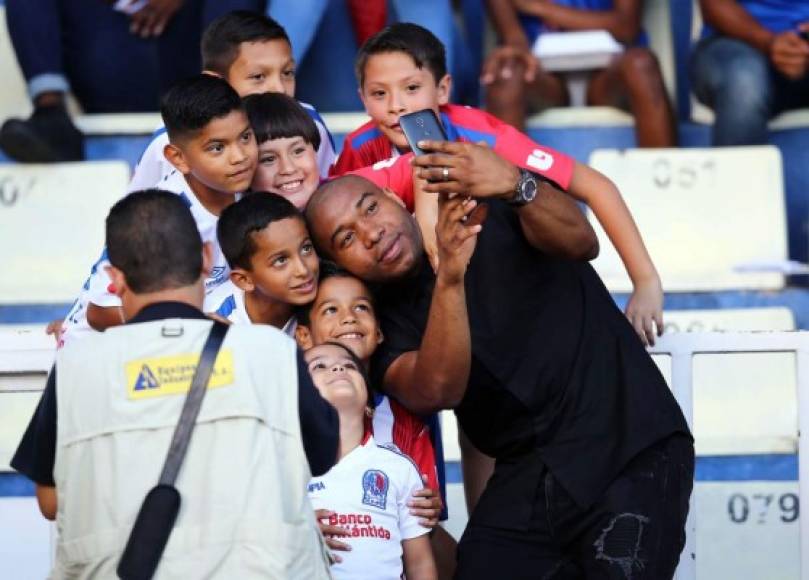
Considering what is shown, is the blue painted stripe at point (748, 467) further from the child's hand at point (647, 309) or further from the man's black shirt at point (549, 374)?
the man's black shirt at point (549, 374)

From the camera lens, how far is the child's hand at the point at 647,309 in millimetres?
3896

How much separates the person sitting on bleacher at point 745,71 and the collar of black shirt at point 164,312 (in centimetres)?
337

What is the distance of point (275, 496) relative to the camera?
294 cm

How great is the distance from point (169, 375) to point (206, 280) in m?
Answer: 1.07

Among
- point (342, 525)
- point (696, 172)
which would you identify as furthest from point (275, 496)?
point (696, 172)

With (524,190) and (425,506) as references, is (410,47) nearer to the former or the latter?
(524,190)

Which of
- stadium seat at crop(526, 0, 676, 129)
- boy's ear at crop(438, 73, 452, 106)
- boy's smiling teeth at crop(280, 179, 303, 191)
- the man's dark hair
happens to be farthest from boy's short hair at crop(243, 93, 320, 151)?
stadium seat at crop(526, 0, 676, 129)

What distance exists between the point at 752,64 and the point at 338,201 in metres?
2.66

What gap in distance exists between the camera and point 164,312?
9.84 feet

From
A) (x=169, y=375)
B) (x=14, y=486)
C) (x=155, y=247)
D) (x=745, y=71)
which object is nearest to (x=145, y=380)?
(x=169, y=375)

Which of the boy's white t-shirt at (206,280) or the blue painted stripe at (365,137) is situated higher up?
the blue painted stripe at (365,137)

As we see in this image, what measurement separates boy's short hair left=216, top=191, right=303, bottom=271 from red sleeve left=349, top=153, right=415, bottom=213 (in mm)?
189

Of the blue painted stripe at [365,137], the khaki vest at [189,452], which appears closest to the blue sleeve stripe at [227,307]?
the blue painted stripe at [365,137]

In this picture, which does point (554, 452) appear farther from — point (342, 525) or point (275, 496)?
point (275, 496)
